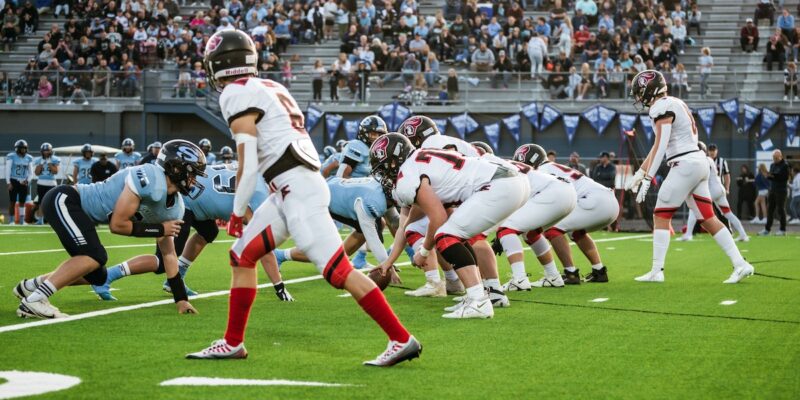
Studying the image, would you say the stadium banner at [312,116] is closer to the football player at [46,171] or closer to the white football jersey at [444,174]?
the football player at [46,171]

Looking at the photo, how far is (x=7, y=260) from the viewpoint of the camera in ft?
45.8

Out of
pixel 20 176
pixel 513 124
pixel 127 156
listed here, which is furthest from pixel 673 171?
pixel 20 176

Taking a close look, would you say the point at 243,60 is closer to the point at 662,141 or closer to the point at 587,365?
the point at 587,365

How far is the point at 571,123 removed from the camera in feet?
94.1

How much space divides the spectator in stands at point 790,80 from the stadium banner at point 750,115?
2.47 feet

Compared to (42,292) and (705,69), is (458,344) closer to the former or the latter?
(42,292)

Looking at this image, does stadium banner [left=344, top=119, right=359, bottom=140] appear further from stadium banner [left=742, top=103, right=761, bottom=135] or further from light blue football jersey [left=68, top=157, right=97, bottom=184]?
stadium banner [left=742, top=103, right=761, bottom=135]

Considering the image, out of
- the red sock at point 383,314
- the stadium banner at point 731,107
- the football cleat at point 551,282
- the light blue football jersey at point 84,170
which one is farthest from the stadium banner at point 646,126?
the red sock at point 383,314

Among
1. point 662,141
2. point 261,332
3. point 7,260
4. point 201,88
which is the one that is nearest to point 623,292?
point 662,141

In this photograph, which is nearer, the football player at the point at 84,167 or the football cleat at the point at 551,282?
the football cleat at the point at 551,282

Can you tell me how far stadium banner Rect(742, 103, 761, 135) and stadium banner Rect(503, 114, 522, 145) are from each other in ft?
19.1

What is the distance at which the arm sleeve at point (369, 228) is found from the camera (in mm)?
10898

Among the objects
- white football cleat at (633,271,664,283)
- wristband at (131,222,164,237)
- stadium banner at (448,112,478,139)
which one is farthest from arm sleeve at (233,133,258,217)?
stadium banner at (448,112,478,139)

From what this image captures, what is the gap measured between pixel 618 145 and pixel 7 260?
61.4ft
